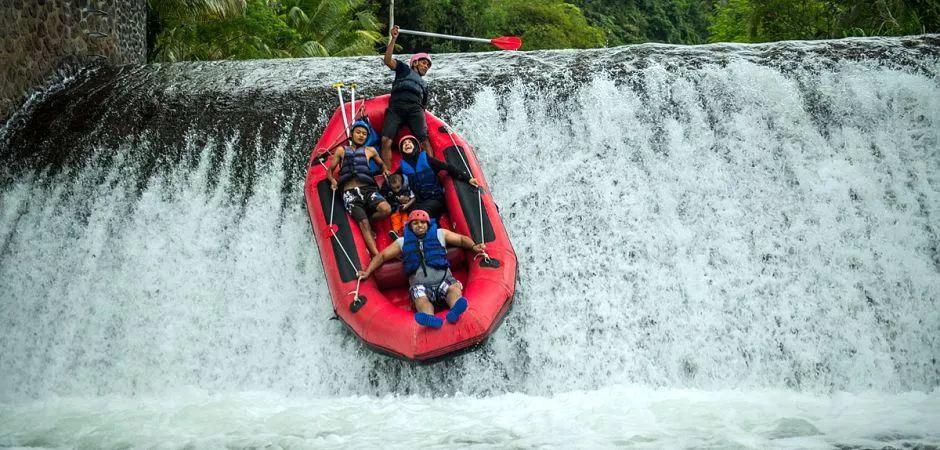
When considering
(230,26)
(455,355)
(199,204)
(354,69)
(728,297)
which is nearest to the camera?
(455,355)

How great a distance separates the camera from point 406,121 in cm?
674

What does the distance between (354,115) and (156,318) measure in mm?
2382

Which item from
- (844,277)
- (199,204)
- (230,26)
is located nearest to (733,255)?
(844,277)

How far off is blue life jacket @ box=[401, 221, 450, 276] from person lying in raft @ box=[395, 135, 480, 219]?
60 centimetres

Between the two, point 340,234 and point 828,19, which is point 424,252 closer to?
point 340,234

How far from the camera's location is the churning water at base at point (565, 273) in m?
4.98

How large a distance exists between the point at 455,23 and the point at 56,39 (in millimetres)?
15146

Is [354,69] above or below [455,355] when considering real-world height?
above

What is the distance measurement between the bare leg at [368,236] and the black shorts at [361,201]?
0.13 feet

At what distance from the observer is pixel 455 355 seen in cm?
517

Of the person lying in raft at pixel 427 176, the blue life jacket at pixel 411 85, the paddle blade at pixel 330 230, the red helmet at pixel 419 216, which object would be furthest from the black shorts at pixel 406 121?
the red helmet at pixel 419 216

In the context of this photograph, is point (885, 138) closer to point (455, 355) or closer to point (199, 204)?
point (455, 355)

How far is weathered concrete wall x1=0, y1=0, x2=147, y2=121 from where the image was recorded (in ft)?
25.3

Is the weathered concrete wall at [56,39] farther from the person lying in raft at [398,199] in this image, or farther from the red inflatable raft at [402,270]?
the person lying in raft at [398,199]
